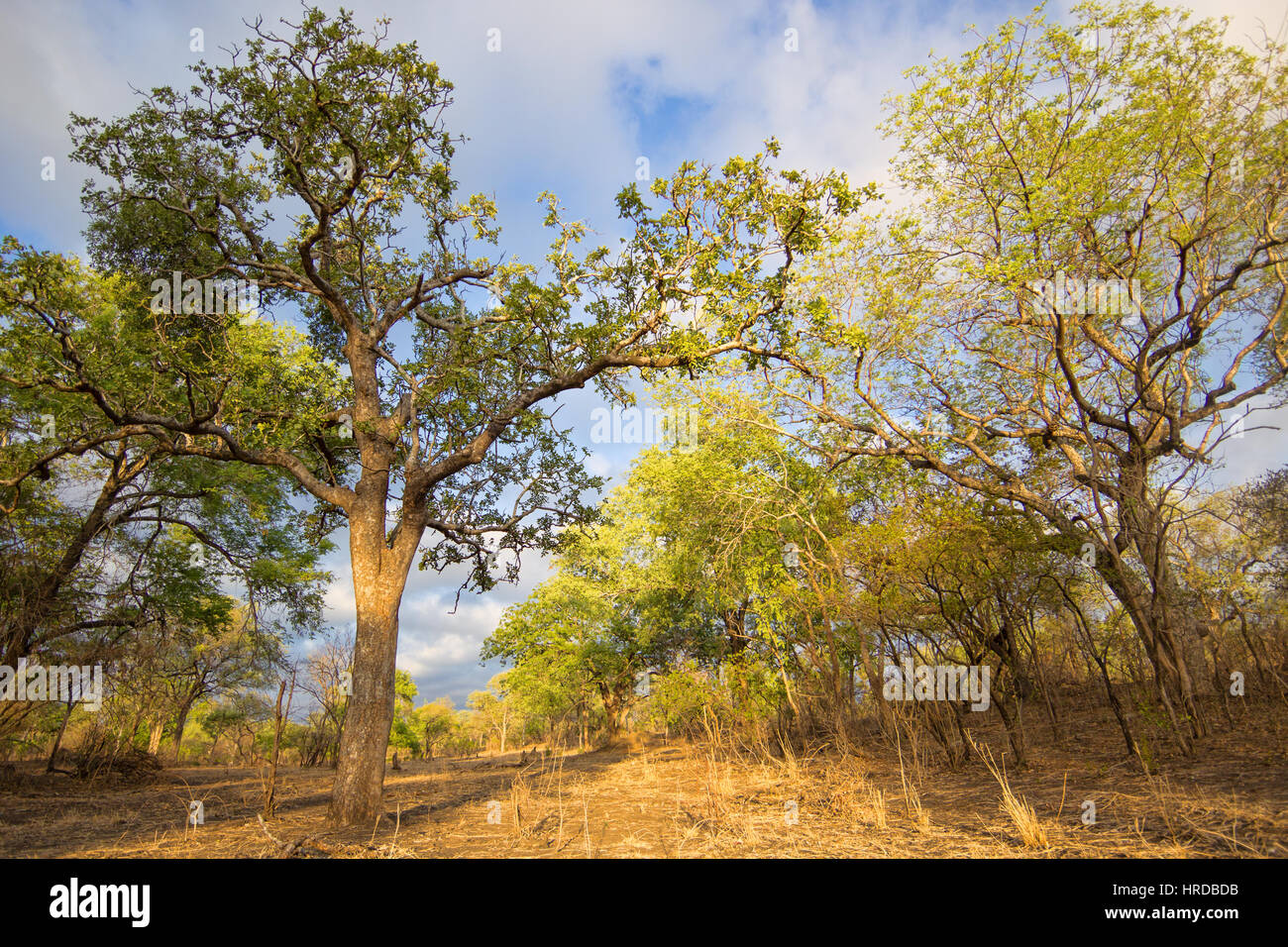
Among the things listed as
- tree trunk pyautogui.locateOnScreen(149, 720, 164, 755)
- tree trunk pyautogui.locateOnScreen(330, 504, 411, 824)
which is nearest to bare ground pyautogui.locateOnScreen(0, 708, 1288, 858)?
tree trunk pyautogui.locateOnScreen(330, 504, 411, 824)

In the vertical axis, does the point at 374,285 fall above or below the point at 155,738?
above

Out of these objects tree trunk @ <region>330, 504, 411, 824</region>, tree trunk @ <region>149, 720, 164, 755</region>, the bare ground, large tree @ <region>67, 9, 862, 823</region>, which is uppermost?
large tree @ <region>67, 9, 862, 823</region>

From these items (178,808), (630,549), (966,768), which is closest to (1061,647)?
(966,768)

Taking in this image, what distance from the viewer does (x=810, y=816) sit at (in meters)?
6.98

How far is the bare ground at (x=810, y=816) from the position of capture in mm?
4816

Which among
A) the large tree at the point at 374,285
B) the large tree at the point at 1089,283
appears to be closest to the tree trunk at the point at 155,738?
the large tree at the point at 374,285

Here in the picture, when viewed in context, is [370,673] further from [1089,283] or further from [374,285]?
[1089,283]

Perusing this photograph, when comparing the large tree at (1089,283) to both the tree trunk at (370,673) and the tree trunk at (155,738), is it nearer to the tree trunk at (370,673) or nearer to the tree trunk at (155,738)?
the tree trunk at (370,673)

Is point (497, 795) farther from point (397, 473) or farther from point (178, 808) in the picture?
point (397, 473)

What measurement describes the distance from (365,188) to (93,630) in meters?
12.6

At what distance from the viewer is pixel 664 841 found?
6051 mm

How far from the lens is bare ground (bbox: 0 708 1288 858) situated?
4.82 m

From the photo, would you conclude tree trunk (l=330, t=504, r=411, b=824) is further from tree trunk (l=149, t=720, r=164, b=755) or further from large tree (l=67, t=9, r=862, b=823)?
tree trunk (l=149, t=720, r=164, b=755)

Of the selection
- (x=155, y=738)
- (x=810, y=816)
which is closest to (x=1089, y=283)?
(x=810, y=816)
